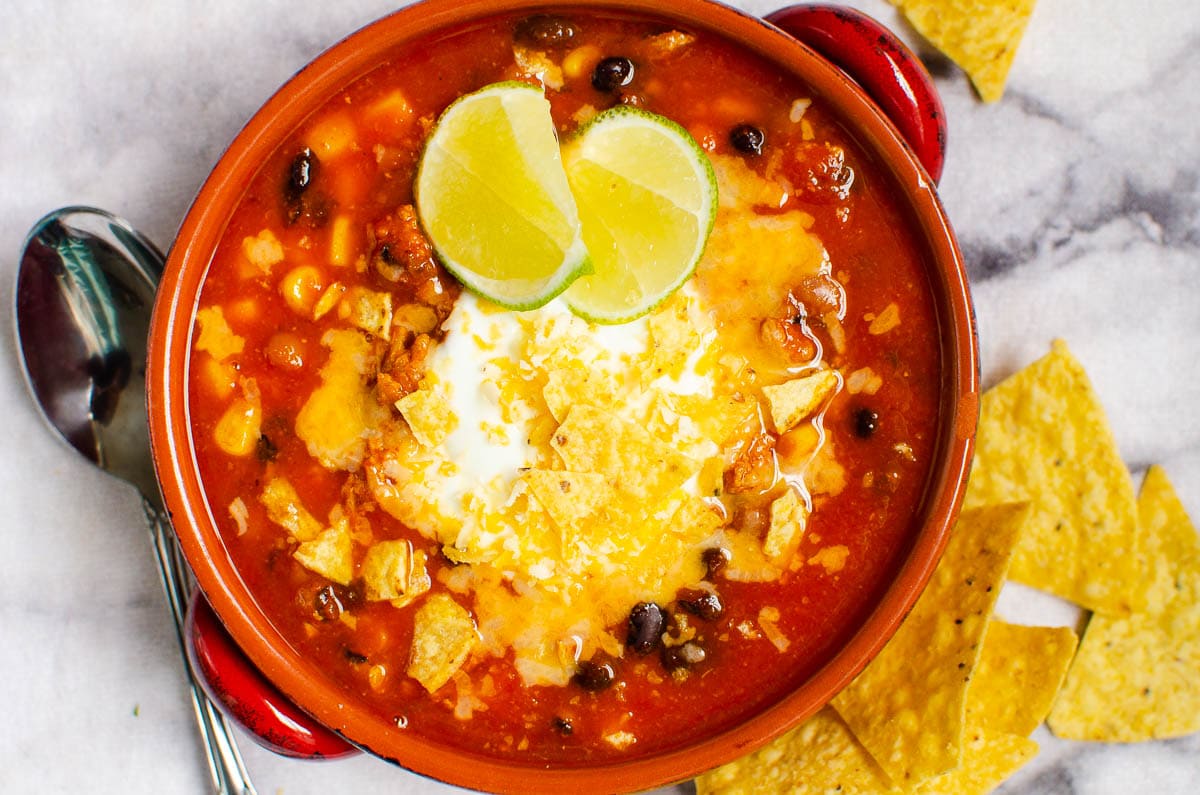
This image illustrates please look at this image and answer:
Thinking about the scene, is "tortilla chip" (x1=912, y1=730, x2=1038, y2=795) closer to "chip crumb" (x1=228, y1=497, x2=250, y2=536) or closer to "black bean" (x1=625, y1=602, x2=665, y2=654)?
"black bean" (x1=625, y1=602, x2=665, y2=654)


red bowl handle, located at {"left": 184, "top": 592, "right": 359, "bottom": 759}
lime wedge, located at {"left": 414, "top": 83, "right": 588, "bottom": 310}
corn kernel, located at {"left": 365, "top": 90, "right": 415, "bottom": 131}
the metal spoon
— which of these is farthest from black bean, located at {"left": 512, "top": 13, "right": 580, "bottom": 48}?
red bowl handle, located at {"left": 184, "top": 592, "right": 359, "bottom": 759}

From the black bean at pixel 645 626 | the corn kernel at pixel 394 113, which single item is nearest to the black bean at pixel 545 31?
the corn kernel at pixel 394 113

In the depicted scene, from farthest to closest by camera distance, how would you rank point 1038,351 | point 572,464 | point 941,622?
point 1038,351, point 941,622, point 572,464

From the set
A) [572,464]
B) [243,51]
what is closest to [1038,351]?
[572,464]

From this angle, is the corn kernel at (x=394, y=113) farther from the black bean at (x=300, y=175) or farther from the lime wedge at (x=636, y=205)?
the lime wedge at (x=636, y=205)

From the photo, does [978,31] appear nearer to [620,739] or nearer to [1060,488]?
[1060,488]

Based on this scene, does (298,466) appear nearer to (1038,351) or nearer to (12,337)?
(12,337)
